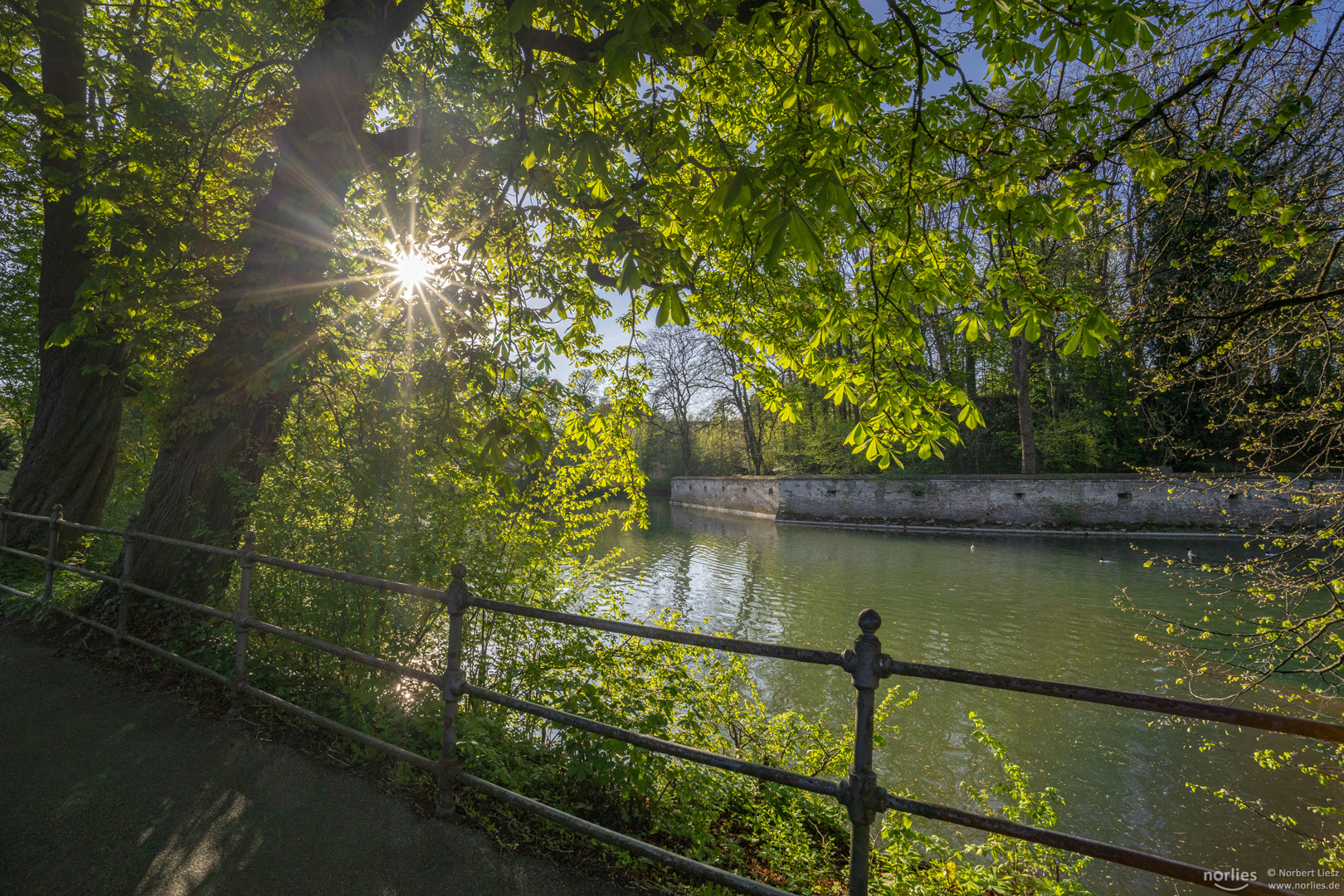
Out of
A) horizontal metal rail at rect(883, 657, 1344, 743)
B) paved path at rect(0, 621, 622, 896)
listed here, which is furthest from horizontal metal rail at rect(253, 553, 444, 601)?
horizontal metal rail at rect(883, 657, 1344, 743)

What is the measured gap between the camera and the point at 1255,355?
4496mm

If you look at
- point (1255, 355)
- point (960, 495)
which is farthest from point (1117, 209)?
point (960, 495)

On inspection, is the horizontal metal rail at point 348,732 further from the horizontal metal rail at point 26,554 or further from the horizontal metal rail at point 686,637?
the horizontal metal rail at point 26,554

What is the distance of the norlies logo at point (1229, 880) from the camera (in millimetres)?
1624

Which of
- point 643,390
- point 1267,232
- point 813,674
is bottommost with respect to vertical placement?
point 813,674

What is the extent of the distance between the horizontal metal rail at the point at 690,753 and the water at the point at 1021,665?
3485 mm

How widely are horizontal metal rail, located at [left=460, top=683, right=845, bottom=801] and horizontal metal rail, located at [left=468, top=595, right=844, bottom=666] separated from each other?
0.39 metres

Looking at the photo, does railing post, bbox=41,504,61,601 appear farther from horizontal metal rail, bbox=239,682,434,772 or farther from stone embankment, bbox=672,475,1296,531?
stone embankment, bbox=672,475,1296,531

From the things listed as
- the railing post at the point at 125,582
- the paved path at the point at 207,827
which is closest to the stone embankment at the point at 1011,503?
the paved path at the point at 207,827

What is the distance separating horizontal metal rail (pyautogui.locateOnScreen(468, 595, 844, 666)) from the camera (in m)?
2.20

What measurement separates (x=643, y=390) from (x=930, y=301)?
10.4 feet

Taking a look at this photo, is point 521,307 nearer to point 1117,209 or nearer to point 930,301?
point 930,301

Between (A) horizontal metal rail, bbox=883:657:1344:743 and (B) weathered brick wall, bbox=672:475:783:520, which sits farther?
(B) weathered brick wall, bbox=672:475:783:520

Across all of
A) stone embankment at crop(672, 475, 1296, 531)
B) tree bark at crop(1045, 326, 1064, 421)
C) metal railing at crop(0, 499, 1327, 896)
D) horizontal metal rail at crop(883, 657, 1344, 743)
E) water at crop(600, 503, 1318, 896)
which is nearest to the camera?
horizontal metal rail at crop(883, 657, 1344, 743)
